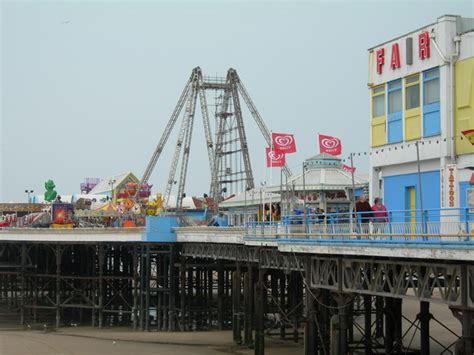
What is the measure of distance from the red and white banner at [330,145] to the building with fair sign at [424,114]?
7674mm

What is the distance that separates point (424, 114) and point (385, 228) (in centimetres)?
628

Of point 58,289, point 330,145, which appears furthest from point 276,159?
point 58,289

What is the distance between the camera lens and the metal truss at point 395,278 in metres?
22.8

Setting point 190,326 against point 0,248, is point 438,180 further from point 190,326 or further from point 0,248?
point 0,248

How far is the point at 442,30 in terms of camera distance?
96.6 ft

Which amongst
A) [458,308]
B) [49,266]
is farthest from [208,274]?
[458,308]

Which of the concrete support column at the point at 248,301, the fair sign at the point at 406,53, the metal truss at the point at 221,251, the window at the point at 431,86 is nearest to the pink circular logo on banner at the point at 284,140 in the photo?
the metal truss at the point at 221,251

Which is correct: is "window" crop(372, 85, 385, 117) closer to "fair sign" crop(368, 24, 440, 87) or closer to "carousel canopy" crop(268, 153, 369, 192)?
"fair sign" crop(368, 24, 440, 87)

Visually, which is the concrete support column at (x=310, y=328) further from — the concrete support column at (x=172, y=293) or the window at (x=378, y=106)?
the concrete support column at (x=172, y=293)

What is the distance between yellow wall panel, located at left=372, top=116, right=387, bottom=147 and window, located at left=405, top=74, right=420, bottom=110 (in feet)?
4.93

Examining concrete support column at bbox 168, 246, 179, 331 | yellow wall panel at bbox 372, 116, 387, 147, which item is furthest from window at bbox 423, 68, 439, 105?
concrete support column at bbox 168, 246, 179, 331

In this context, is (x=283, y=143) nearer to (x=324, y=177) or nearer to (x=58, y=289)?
(x=324, y=177)

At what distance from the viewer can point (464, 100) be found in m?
28.7

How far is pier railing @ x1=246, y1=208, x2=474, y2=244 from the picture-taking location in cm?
2211
